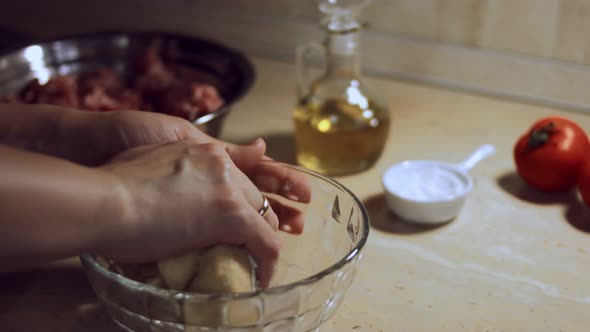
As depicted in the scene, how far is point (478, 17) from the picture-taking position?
1.34m

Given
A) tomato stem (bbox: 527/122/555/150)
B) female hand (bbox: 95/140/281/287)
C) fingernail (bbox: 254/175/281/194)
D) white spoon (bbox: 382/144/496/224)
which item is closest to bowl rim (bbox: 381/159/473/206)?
white spoon (bbox: 382/144/496/224)

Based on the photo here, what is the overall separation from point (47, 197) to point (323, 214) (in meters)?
0.35

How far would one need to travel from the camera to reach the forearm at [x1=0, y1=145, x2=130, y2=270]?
0.60 metres

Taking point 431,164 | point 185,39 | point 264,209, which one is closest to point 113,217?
point 264,209

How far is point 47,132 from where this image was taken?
84cm

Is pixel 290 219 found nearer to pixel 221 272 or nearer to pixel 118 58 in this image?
pixel 221 272

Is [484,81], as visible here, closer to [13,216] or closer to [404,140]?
[404,140]

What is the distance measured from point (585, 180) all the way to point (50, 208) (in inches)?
28.3

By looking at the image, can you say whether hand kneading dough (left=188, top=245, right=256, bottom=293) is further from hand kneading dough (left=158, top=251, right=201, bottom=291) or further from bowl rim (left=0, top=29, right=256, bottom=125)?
bowl rim (left=0, top=29, right=256, bottom=125)

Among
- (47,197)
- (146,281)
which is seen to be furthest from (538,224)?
(47,197)

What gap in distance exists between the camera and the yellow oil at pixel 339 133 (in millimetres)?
1067

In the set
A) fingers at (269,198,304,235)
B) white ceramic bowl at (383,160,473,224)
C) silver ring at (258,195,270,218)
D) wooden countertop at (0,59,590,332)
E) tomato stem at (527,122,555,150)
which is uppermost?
silver ring at (258,195,270,218)

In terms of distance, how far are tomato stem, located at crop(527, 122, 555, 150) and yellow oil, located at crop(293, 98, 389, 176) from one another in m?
0.21

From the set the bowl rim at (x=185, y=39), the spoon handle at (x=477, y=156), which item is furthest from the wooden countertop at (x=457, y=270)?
the bowl rim at (x=185, y=39)
